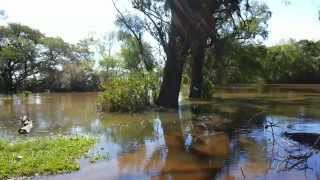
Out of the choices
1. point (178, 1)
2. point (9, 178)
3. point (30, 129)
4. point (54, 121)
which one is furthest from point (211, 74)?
point (9, 178)

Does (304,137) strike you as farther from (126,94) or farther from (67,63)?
(67,63)

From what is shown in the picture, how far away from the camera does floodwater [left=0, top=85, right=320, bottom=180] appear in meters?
10.9

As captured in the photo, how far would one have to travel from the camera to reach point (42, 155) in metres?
12.8

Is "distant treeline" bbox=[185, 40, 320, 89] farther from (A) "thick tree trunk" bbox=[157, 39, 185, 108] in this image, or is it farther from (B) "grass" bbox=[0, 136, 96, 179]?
(B) "grass" bbox=[0, 136, 96, 179]

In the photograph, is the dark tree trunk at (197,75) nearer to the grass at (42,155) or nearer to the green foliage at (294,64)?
the grass at (42,155)

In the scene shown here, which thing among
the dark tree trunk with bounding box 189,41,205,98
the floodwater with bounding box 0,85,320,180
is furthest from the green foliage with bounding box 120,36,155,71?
the floodwater with bounding box 0,85,320,180

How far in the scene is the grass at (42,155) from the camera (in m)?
11.2

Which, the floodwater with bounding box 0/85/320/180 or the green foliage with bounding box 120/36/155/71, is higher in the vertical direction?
the green foliage with bounding box 120/36/155/71

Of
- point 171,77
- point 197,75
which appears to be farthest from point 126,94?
point 197,75

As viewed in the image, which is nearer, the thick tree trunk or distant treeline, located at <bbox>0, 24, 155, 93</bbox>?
the thick tree trunk

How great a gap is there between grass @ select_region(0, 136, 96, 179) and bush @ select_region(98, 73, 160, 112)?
29.4 ft

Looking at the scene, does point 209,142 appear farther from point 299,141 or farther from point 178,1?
point 178,1

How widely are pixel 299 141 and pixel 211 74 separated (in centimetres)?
2966

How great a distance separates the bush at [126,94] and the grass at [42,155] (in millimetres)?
8948
